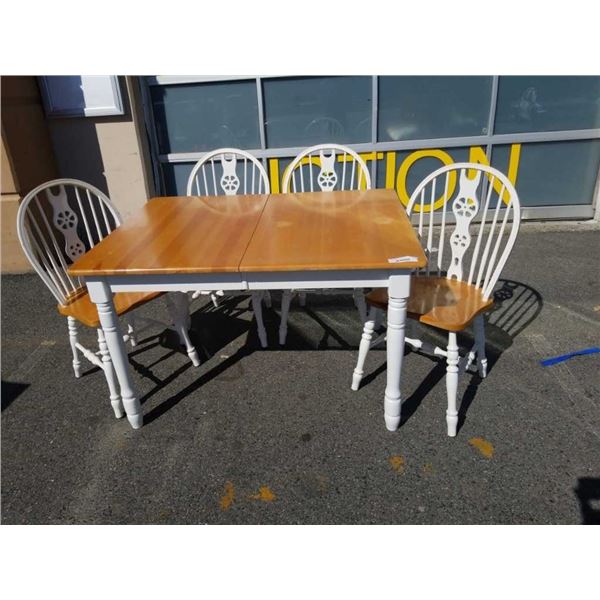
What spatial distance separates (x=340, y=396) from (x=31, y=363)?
2.06 m

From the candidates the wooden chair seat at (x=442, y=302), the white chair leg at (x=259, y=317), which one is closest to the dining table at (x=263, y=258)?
the wooden chair seat at (x=442, y=302)

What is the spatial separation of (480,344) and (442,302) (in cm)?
39

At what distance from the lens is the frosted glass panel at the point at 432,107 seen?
455 centimetres

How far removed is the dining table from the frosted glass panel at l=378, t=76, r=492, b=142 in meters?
2.48

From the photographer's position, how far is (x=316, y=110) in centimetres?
470

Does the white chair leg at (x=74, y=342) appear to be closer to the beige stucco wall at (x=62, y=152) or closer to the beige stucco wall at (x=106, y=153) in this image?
the beige stucco wall at (x=62, y=152)

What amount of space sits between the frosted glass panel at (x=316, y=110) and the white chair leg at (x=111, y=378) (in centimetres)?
320

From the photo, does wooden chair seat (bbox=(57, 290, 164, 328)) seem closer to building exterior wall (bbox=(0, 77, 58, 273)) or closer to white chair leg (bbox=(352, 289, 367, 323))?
white chair leg (bbox=(352, 289, 367, 323))

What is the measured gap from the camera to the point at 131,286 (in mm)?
2010

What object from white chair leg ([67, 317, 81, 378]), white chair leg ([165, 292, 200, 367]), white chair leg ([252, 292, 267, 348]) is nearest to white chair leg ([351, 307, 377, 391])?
white chair leg ([252, 292, 267, 348])

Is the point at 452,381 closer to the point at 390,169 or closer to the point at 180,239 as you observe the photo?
the point at 180,239

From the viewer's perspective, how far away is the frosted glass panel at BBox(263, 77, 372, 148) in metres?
4.60

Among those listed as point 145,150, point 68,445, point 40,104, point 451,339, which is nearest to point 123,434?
point 68,445

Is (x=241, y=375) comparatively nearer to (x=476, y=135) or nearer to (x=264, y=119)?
(x=264, y=119)
